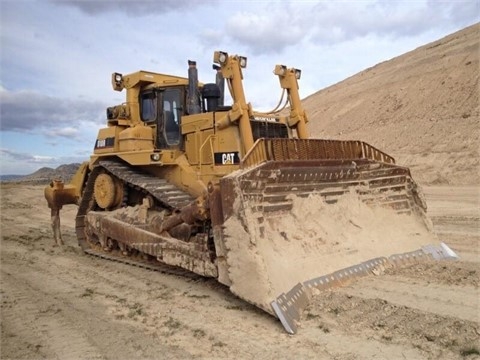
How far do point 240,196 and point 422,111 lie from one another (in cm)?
2213

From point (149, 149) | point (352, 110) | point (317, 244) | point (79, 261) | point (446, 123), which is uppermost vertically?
point (352, 110)

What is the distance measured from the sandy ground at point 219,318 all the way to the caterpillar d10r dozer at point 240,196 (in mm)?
245

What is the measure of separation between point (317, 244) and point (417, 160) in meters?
15.2

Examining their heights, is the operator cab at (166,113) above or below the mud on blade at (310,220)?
above

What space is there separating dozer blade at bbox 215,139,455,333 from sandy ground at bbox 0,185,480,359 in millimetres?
216

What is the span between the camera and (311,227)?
16.5 ft

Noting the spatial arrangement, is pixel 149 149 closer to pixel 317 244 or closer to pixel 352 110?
pixel 317 244

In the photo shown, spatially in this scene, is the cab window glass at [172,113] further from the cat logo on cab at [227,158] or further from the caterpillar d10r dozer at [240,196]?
the cat logo on cab at [227,158]

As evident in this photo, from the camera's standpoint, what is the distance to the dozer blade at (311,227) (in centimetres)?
429

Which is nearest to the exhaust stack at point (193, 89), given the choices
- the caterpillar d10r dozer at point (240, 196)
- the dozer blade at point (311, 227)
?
the caterpillar d10r dozer at point (240, 196)

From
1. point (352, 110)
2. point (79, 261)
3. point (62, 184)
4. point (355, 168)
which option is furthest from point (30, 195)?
point (352, 110)

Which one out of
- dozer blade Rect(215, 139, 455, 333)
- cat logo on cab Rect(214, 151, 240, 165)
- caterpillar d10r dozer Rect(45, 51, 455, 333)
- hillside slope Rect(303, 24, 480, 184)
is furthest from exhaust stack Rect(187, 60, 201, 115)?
hillside slope Rect(303, 24, 480, 184)

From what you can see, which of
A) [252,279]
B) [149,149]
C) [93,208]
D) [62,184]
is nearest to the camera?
[252,279]

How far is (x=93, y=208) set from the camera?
26.2 feet
